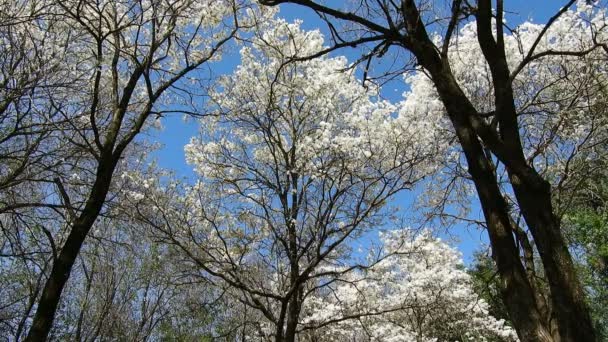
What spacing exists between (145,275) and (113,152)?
9.99 metres

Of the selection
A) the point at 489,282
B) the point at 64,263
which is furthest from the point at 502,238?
the point at 64,263

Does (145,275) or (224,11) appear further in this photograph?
(145,275)

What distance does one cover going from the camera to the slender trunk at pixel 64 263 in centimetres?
470

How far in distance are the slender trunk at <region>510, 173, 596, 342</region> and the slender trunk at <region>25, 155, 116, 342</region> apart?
4169mm

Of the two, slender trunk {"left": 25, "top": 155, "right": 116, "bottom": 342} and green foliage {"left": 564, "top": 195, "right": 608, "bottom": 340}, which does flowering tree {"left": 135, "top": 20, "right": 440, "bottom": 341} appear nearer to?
slender trunk {"left": 25, "top": 155, "right": 116, "bottom": 342}

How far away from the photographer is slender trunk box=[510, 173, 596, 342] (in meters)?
2.63

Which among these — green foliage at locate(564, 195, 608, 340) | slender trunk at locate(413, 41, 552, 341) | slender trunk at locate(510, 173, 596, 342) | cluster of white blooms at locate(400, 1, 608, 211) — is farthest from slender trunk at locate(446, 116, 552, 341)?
green foliage at locate(564, 195, 608, 340)

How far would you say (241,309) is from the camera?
44.8 ft

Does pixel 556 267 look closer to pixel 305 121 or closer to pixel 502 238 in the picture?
pixel 502 238

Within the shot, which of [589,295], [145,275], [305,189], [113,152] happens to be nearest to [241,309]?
[145,275]

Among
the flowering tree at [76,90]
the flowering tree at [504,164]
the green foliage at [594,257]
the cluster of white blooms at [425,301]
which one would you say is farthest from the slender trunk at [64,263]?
the green foliage at [594,257]

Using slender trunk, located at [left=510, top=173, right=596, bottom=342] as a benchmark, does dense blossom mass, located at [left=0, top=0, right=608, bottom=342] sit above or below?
above

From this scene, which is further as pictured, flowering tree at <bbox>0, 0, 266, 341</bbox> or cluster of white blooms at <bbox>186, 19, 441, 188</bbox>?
cluster of white blooms at <bbox>186, 19, 441, 188</bbox>

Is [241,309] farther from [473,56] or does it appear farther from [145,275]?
[473,56]
